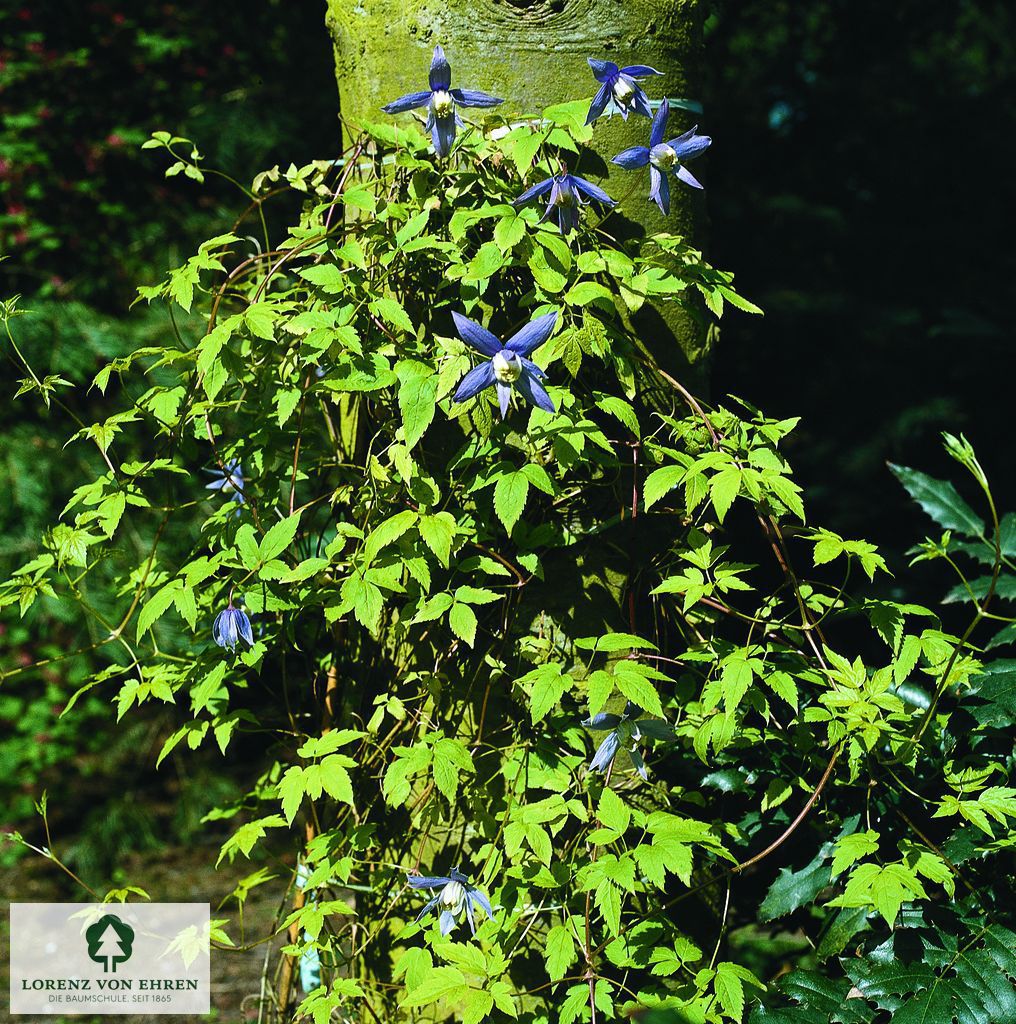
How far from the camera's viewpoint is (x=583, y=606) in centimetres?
157

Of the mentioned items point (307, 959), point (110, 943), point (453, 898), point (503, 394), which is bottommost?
point (110, 943)

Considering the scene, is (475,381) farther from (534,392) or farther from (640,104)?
(640,104)

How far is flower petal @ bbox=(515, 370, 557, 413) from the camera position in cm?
128

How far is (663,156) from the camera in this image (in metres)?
1.46

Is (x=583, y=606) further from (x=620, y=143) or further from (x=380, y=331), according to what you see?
(x=620, y=143)

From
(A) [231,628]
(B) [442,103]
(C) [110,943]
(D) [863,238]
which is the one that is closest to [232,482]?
(A) [231,628]

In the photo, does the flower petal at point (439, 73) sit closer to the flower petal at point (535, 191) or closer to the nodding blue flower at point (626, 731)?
the flower petal at point (535, 191)

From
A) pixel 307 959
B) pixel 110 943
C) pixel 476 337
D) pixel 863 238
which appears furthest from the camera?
pixel 863 238

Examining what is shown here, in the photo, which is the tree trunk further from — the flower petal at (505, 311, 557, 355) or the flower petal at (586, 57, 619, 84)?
the flower petal at (505, 311, 557, 355)

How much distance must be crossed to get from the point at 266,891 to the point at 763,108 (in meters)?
4.07

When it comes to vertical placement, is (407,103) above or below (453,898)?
above

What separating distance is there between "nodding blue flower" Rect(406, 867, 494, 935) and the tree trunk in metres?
0.81

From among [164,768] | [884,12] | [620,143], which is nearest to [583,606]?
[620,143]

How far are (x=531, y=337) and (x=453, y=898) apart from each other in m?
0.73
